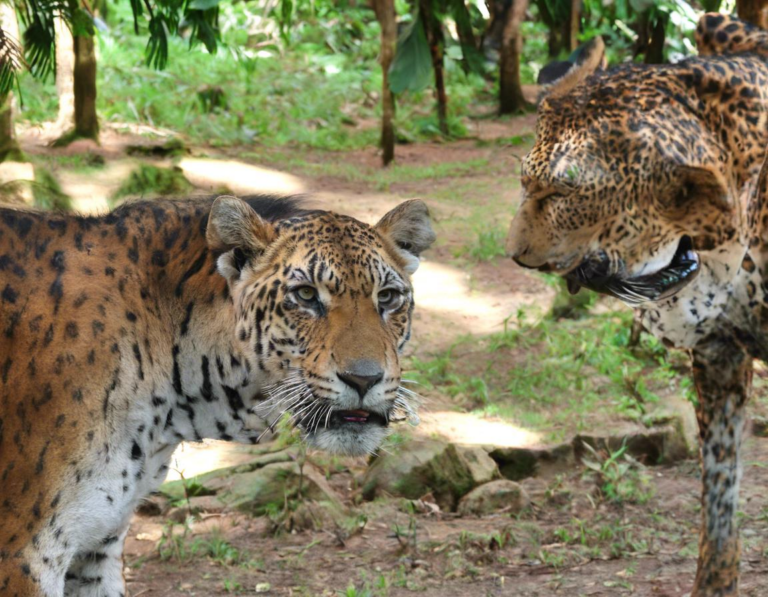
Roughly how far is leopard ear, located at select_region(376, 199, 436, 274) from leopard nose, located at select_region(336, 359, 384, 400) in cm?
64

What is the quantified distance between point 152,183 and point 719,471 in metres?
7.96

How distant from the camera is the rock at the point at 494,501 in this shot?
23.4 feet

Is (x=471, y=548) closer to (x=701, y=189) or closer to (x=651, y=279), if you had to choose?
(x=651, y=279)

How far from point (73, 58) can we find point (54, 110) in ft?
6.22

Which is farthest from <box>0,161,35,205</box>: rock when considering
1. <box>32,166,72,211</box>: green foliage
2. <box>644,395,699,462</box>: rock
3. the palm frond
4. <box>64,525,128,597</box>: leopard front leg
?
<box>644,395,699,462</box>: rock

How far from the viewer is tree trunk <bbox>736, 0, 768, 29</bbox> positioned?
7.98 metres

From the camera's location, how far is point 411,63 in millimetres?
16203

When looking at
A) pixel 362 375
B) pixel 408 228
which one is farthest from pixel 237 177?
pixel 362 375

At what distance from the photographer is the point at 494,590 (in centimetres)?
596

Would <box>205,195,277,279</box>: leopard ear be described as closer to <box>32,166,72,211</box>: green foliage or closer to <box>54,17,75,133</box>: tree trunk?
<box>32,166,72,211</box>: green foliage

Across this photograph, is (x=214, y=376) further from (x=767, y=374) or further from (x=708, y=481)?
(x=767, y=374)

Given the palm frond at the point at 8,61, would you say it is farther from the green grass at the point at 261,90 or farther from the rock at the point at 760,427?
the green grass at the point at 261,90

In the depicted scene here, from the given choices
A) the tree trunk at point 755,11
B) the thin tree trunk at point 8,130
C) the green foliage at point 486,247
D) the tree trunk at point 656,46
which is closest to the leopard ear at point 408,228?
the tree trunk at point 755,11

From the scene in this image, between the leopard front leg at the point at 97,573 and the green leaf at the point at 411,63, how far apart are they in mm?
12498
